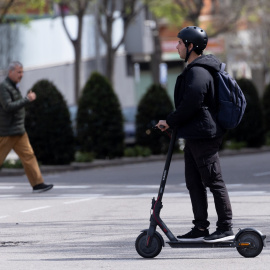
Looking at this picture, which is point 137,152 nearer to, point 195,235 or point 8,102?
point 8,102

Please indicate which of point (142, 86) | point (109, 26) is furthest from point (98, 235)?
point (142, 86)

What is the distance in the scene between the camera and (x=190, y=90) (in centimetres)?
847

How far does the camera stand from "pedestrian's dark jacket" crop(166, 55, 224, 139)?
848 centimetres

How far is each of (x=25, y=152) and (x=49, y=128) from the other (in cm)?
783

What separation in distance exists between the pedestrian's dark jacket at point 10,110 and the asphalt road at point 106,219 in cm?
102

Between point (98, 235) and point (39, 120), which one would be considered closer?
point (98, 235)

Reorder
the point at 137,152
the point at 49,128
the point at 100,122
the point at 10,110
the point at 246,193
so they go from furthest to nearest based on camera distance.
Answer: the point at 137,152, the point at 100,122, the point at 49,128, the point at 10,110, the point at 246,193

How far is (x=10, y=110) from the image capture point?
625 inches

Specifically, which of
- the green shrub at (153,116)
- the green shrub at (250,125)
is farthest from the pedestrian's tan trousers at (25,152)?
the green shrub at (250,125)

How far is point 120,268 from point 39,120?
15795mm

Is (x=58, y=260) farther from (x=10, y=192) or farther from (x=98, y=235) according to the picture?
(x=10, y=192)

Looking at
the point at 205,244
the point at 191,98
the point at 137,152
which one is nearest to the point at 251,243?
the point at 205,244

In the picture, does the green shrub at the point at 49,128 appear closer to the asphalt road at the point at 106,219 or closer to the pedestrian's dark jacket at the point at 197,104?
the asphalt road at the point at 106,219

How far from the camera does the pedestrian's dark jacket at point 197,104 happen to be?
8477 millimetres
